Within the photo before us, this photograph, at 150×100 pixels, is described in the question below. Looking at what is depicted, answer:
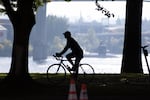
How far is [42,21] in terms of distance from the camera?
55.6m

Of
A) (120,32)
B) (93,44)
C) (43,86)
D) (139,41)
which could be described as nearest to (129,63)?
(139,41)

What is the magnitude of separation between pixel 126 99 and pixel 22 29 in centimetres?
462

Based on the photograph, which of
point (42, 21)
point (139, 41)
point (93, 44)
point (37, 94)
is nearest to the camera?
point (37, 94)

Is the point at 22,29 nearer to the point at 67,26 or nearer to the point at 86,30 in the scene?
the point at 67,26

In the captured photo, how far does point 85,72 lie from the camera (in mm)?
15906

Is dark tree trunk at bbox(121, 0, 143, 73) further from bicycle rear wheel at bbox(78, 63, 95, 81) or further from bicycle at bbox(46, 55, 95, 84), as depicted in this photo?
bicycle at bbox(46, 55, 95, 84)

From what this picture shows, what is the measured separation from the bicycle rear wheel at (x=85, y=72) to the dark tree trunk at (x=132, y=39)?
24.7 ft

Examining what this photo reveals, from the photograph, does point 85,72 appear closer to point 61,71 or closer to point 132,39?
point 61,71

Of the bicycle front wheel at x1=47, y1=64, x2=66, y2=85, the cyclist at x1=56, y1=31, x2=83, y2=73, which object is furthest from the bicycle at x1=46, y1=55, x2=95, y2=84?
the cyclist at x1=56, y1=31, x2=83, y2=73

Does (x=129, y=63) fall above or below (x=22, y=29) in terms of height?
below

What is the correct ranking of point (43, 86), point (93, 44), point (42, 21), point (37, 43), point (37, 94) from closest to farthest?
point (37, 94) → point (43, 86) → point (42, 21) → point (37, 43) → point (93, 44)

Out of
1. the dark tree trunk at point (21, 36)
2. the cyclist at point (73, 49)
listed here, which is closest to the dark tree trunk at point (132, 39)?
the cyclist at point (73, 49)

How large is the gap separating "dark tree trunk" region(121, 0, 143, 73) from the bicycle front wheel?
8.69m

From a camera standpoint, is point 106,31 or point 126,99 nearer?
point 126,99
